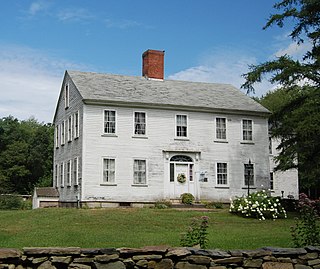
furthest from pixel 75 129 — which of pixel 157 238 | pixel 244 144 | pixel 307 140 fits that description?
pixel 157 238

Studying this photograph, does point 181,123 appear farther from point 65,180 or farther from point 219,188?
point 65,180

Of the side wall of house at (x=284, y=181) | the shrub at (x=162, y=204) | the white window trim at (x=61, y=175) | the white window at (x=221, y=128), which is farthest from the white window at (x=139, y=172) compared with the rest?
the side wall of house at (x=284, y=181)

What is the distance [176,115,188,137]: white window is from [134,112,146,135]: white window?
1.89 m

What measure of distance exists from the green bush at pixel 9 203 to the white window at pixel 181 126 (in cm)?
1399

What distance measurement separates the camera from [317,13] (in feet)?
73.5

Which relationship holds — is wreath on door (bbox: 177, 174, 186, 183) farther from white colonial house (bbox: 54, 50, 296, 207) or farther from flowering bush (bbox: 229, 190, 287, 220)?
flowering bush (bbox: 229, 190, 287, 220)

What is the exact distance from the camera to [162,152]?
87.8ft

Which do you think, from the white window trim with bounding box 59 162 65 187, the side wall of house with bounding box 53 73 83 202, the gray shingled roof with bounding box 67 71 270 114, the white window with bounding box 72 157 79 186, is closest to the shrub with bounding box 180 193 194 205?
the gray shingled roof with bounding box 67 71 270 114

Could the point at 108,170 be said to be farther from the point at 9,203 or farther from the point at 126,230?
the point at 9,203

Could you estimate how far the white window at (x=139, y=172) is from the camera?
2603cm

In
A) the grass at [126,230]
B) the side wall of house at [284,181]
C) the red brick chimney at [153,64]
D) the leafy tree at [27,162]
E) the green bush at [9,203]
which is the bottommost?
the grass at [126,230]

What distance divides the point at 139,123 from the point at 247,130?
21.2 feet

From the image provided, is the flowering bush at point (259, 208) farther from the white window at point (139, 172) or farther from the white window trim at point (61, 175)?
the white window trim at point (61, 175)

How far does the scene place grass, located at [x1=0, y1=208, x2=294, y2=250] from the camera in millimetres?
12055
